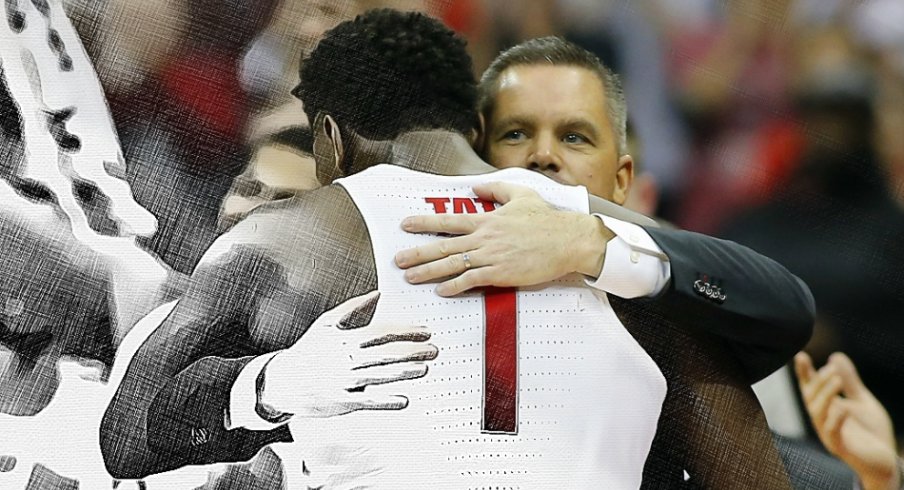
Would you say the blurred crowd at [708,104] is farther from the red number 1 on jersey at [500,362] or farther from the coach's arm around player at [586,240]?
the red number 1 on jersey at [500,362]

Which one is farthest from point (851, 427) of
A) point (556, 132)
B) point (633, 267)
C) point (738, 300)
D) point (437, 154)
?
point (437, 154)

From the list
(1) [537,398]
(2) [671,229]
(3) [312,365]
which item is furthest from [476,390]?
(2) [671,229]

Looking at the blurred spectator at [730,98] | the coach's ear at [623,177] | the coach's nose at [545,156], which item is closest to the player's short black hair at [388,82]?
the coach's nose at [545,156]

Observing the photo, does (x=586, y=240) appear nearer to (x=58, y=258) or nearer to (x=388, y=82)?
(x=388, y=82)

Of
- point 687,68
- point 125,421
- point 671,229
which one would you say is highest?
point 687,68

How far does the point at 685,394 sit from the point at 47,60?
1.14m

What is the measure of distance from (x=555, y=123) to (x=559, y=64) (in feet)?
0.32

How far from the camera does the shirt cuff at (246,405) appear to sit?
139 cm

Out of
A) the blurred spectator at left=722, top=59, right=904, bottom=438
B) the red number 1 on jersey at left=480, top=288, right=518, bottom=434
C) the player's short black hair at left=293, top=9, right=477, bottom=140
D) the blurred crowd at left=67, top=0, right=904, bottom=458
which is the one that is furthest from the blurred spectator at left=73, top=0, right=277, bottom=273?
the blurred spectator at left=722, top=59, right=904, bottom=438

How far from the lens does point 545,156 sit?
147 centimetres

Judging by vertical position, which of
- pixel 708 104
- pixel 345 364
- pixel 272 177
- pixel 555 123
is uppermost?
pixel 708 104

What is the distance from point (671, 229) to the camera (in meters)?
1.48

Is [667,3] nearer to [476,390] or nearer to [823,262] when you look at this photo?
[823,262]

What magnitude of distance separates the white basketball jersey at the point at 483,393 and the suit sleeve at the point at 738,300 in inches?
4.3
